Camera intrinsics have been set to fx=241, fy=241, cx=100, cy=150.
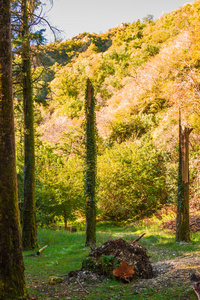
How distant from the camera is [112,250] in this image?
5.88m

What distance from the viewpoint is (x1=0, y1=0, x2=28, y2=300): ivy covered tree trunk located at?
358cm

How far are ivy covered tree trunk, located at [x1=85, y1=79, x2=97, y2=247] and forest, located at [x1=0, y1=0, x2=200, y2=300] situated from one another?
0.04 meters

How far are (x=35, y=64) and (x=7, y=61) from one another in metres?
7.44

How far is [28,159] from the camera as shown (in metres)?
9.88

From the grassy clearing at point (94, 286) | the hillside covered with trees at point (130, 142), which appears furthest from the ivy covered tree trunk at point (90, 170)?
the grassy clearing at point (94, 286)

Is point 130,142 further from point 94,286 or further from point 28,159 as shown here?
point 94,286

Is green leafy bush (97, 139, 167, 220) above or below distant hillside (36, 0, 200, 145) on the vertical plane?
below

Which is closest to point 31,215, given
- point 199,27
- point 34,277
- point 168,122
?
point 34,277

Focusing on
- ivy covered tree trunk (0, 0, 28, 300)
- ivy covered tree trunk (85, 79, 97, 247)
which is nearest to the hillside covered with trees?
ivy covered tree trunk (85, 79, 97, 247)

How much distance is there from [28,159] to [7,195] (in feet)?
20.9

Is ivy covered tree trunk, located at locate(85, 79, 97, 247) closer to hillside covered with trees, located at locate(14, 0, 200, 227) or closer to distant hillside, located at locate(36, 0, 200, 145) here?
hillside covered with trees, located at locate(14, 0, 200, 227)

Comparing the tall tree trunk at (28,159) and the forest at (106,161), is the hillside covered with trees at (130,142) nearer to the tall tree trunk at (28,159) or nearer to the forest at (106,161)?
the forest at (106,161)

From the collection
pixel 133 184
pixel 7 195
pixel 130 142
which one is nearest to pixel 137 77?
pixel 130 142

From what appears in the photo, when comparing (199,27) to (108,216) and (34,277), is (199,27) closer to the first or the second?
(108,216)
